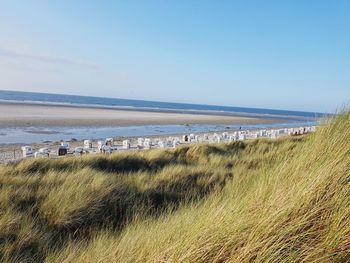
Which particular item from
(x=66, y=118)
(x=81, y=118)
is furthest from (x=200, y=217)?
(x=81, y=118)

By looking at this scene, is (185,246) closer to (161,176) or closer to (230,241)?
(230,241)

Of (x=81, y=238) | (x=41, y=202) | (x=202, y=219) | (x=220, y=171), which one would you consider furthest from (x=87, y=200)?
(x=220, y=171)

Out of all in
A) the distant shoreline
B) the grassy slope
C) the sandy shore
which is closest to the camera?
the grassy slope

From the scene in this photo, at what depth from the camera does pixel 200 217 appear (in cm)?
300

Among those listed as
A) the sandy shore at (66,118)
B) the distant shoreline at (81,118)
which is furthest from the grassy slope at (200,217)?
the sandy shore at (66,118)

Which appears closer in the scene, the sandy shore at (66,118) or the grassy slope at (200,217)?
the grassy slope at (200,217)

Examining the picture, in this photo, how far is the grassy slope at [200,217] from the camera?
2244 mm

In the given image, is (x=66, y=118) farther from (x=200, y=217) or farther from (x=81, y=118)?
(x=200, y=217)

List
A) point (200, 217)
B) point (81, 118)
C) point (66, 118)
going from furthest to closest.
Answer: point (81, 118)
point (66, 118)
point (200, 217)

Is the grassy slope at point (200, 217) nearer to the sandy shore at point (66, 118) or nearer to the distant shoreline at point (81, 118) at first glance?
the distant shoreline at point (81, 118)

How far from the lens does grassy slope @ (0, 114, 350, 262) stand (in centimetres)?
224

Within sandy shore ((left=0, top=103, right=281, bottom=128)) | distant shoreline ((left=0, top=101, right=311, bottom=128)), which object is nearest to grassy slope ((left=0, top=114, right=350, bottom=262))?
distant shoreline ((left=0, top=101, right=311, bottom=128))

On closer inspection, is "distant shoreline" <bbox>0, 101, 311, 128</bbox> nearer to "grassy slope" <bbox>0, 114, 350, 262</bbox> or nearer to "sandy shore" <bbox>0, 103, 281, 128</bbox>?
"sandy shore" <bbox>0, 103, 281, 128</bbox>

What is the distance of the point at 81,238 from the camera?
4293 mm
